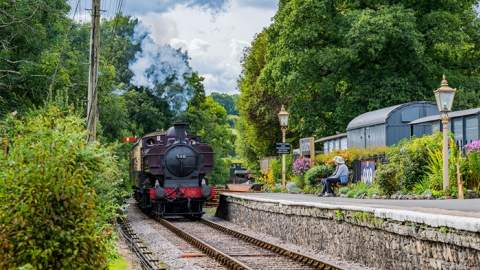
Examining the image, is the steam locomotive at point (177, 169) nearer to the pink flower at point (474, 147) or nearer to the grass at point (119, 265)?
the pink flower at point (474, 147)

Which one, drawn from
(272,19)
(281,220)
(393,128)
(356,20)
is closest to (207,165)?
(393,128)

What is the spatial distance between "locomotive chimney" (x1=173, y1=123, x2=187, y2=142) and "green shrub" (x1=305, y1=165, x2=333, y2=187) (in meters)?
5.72

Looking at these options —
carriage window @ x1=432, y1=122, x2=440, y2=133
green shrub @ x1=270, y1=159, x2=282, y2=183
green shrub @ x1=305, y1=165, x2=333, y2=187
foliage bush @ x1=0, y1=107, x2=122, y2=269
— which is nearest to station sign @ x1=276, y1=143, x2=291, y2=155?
green shrub @ x1=305, y1=165, x2=333, y2=187

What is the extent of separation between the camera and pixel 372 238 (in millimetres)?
12914

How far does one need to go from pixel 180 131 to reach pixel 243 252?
1254 cm

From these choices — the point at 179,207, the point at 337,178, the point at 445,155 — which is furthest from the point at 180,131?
the point at 445,155

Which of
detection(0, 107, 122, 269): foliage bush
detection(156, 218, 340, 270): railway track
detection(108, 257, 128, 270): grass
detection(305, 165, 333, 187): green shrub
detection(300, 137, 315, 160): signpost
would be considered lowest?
detection(156, 218, 340, 270): railway track

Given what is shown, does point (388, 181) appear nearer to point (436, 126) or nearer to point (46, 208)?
point (436, 126)

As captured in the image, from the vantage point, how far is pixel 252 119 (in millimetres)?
56969

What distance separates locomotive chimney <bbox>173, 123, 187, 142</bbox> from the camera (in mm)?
28547

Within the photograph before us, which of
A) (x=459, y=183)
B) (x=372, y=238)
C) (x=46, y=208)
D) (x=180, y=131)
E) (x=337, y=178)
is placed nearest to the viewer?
(x=46, y=208)

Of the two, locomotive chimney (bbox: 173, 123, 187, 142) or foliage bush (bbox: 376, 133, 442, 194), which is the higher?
locomotive chimney (bbox: 173, 123, 187, 142)

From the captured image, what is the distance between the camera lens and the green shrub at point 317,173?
1222 inches

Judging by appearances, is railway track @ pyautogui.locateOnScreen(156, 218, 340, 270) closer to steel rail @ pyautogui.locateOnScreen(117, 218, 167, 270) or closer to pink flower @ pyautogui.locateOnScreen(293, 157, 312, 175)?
steel rail @ pyautogui.locateOnScreen(117, 218, 167, 270)
